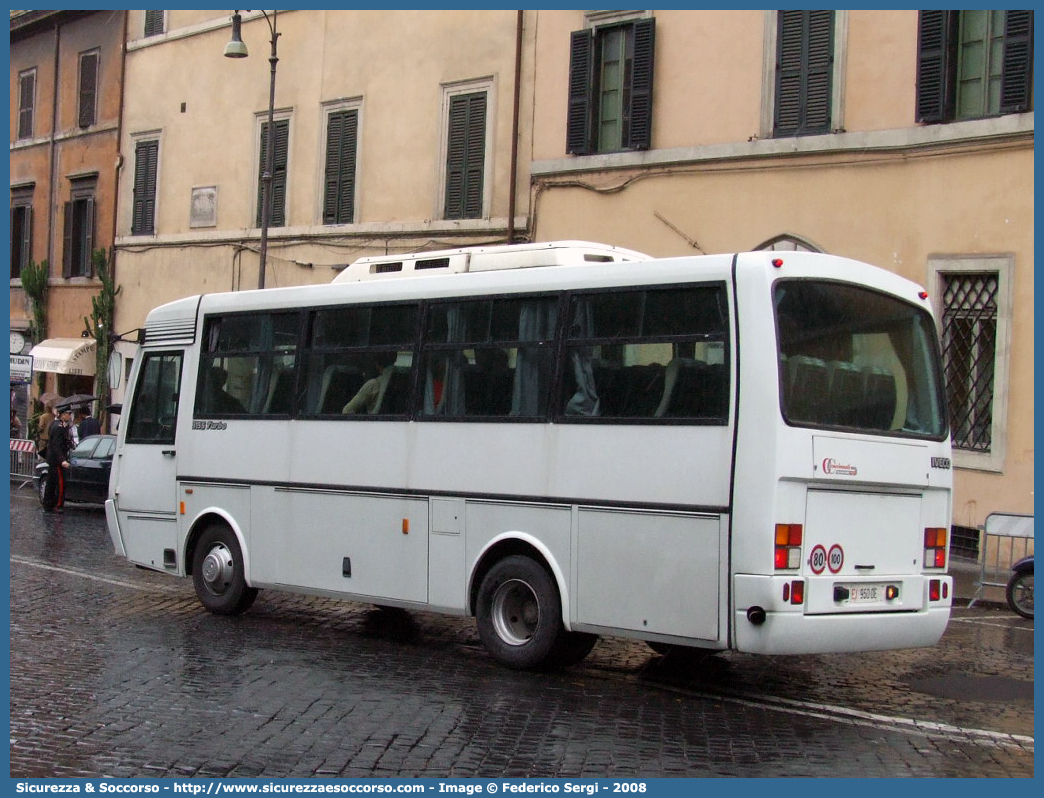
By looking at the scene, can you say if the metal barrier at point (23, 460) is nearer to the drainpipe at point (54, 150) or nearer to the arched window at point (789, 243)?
the drainpipe at point (54, 150)

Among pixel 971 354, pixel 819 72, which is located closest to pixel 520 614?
pixel 971 354

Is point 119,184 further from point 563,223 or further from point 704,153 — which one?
point 704,153

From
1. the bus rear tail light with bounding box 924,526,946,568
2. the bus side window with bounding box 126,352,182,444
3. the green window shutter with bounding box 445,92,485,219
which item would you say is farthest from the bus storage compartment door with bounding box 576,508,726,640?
the green window shutter with bounding box 445,92,485,219

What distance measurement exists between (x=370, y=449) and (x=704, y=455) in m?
3.25

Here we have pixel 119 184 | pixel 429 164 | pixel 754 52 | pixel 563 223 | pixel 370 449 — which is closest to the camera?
pixel 370 449

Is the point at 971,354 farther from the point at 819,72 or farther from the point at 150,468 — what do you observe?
the point at 150,468

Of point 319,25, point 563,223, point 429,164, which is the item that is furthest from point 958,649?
point 319,25

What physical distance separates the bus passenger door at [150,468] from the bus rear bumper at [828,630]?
20.5 ft

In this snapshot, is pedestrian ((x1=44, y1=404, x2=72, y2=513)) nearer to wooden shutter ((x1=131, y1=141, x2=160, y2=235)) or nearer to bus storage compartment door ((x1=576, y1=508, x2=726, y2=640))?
wooden shutter ((x1=131, y1=141, x2=160, y2=235))

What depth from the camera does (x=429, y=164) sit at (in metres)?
24.6

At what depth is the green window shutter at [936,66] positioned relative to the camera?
17.8 metres

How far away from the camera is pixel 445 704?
27.8 feet

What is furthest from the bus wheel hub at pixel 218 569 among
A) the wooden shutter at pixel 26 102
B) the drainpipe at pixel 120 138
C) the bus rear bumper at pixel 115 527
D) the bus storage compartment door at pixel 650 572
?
the wooden shutter at pixel 26 102

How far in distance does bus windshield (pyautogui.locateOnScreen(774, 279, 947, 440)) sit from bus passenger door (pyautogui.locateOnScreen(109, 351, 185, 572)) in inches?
254
